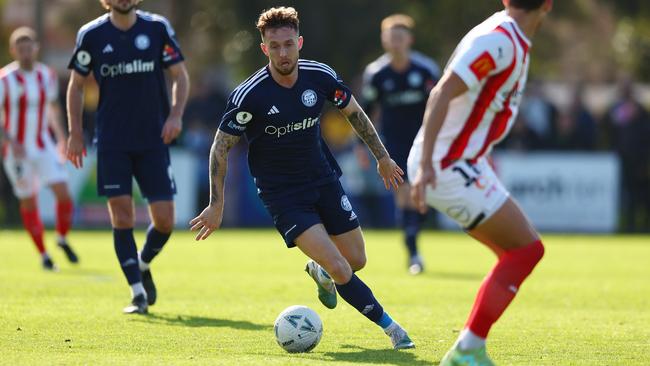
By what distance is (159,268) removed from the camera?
555 inches

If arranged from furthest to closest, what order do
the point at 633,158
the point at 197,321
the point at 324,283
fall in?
the point at 633,158 < the point at 197,321 < the point at 324,283

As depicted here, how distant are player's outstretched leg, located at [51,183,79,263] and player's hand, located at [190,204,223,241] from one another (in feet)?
23.4

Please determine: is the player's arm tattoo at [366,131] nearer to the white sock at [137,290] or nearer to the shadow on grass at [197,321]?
the shadow on grass at [197,321]

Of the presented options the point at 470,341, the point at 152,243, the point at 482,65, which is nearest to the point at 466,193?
the point at 482,65

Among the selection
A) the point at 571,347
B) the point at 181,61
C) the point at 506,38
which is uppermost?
the point at 506,38

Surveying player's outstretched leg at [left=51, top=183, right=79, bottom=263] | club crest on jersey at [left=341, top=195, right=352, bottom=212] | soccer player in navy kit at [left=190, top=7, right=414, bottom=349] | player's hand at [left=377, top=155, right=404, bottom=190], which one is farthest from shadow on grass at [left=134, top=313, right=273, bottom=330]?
player's outstretched leg at [left=51, top=183, right=79, bottom=263]

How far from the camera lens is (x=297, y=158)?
8.01m

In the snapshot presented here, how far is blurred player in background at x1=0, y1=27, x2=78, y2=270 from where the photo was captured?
1415 cm

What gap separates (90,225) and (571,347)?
1556cm

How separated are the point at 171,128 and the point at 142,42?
0.73 meters

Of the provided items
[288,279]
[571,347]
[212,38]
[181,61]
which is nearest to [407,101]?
[288,279]

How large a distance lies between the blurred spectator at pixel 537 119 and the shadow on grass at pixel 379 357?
581 inches

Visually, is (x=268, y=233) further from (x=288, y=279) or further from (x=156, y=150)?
(x=156, y=150)

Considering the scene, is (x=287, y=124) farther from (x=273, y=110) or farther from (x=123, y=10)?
(x=123, y=10)
